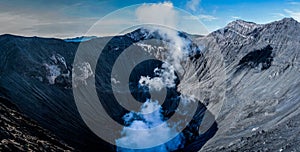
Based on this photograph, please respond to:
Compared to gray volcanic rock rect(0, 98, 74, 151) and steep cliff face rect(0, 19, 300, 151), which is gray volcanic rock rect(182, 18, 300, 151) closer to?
steep cliff face rect(0, 19, 300, 151)

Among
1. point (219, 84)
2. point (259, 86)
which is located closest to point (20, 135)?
point (259, 86)

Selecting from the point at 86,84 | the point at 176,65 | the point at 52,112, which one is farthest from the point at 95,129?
the point at 176,65

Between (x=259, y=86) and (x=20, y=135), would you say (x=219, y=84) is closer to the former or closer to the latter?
(x=259, y=86)

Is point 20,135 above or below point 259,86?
above

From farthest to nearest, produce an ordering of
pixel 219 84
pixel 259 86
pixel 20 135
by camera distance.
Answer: pixel 219 84
pixel 259 86
pixel 20 135

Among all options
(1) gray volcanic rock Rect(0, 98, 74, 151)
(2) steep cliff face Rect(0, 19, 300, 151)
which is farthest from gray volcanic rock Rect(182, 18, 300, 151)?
(1) gray volcanic rock Rect(0, 98, 74, 151)

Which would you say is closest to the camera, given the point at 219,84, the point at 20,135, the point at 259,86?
the point at 20,135
